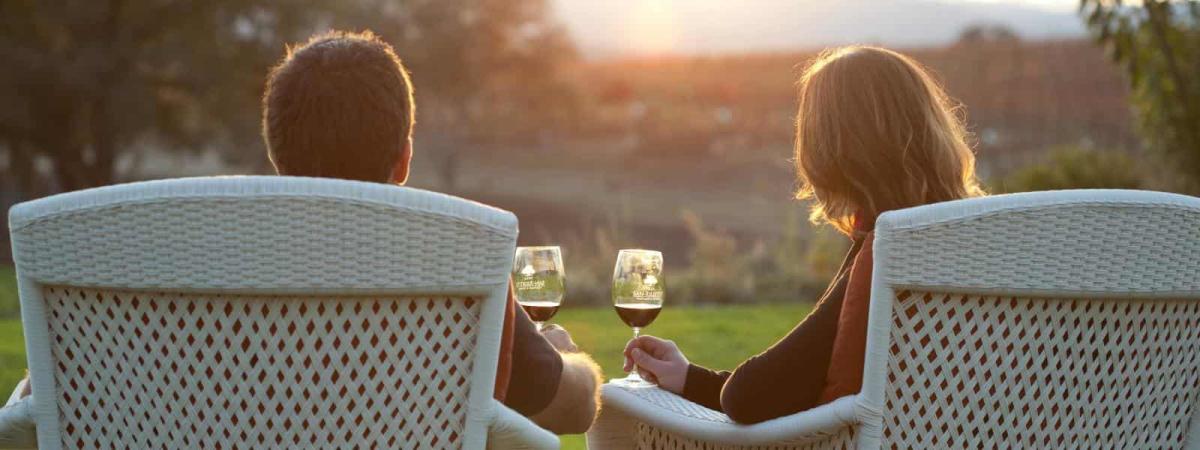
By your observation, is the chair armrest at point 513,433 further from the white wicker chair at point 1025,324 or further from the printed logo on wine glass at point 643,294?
the printed logo on wine glass at point 643,294

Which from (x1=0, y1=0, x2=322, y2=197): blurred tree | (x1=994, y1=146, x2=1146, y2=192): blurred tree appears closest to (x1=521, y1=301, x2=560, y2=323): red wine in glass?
(x1=994, y1=146, x2=1146, y2=192): blurred tree

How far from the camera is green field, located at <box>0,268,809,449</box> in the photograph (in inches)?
315

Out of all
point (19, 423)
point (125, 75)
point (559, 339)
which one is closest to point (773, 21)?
Answer: point (125, 75)

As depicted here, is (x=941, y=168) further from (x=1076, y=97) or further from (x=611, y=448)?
(x=1076, y=97)

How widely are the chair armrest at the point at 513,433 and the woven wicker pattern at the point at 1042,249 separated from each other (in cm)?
65

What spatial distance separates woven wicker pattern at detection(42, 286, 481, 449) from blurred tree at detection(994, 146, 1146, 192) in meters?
10.4

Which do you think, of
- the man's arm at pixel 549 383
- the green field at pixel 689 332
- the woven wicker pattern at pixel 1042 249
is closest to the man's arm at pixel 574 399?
the man's arm at pixel 549 383

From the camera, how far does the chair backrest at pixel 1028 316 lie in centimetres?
214

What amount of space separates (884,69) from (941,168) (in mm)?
217

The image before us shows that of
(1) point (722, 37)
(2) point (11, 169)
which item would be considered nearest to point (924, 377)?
(2) point (11, 169)

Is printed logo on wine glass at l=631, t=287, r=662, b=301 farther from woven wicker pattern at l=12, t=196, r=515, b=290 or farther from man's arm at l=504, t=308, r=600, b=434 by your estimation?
woven wicker pattern at l=12, t=196, r=515, b=290

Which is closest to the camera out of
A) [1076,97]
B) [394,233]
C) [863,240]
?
[394,233]

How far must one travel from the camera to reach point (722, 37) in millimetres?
49750

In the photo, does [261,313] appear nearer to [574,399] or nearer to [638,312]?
[574,399]
